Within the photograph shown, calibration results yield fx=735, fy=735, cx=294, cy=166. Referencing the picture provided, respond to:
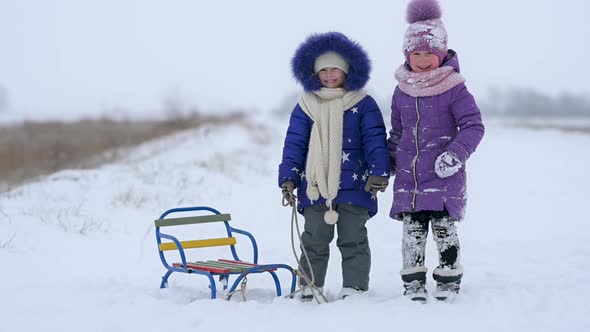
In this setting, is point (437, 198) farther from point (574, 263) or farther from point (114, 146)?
point (114, 146)

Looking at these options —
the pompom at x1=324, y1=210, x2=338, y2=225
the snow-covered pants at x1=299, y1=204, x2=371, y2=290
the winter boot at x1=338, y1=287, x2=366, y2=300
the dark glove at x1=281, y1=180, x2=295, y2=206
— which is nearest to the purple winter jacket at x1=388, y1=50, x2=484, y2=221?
the snow-covered pants at x1=299, y1=204, x2=371, y2=290

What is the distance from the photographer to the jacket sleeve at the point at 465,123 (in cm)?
475

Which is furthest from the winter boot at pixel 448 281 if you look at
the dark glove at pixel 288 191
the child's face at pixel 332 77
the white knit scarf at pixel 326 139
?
the child's face at pixel 332 77

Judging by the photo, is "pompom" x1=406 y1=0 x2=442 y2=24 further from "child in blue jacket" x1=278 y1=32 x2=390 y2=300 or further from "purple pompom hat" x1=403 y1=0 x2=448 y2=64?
"child in blue jacket" x1=278 y1=32 x2=390 y2=300

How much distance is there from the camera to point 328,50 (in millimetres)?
5238

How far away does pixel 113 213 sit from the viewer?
888cm

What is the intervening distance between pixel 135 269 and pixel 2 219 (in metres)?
2.06

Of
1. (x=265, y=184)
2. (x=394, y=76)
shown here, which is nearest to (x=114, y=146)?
(x=265, y=184)

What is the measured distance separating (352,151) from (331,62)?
65cm

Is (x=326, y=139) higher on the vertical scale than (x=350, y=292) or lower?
higher

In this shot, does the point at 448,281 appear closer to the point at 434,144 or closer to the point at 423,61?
the point at 434,144

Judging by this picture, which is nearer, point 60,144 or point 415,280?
point 415,280

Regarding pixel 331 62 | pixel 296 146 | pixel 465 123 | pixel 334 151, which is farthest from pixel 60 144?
pixel 465 123

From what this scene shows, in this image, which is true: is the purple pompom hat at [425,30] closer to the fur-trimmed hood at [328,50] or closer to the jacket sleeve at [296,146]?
the fur-trimmed hood at [328,50]
